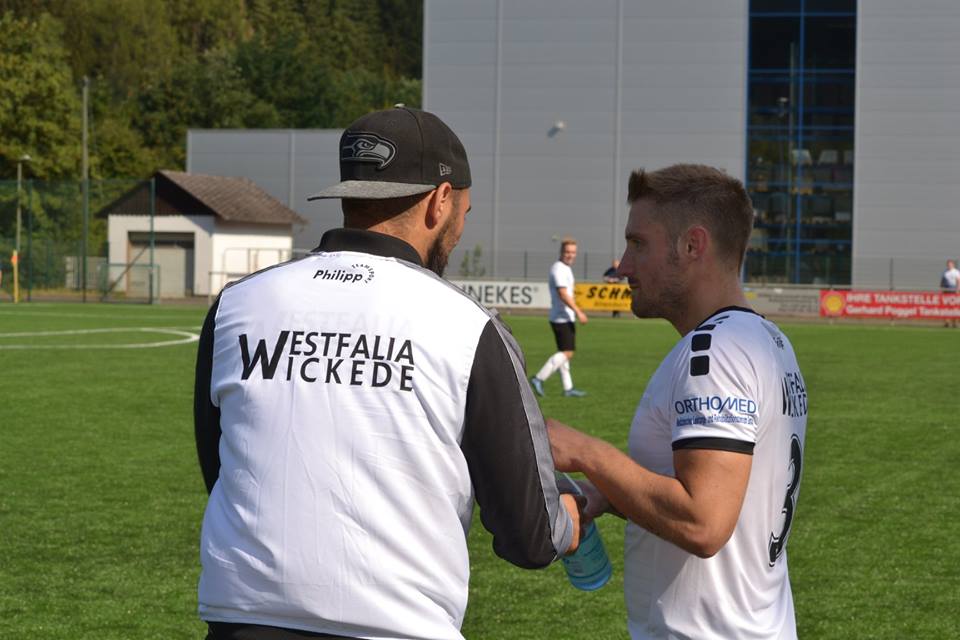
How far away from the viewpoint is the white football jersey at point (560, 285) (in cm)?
A: 1880

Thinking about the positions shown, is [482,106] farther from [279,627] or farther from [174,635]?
[279,627]

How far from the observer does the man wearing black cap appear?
258 cm

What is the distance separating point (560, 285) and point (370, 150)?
1606cm

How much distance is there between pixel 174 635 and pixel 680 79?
157 ft

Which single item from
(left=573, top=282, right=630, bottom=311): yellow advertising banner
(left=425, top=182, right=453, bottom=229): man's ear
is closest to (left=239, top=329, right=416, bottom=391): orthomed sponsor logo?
(left=425, top=182, right=453, bottom=229): man's ear

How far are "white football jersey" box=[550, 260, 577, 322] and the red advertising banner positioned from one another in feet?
84.6

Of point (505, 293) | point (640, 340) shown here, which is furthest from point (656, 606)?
point (505, 293)

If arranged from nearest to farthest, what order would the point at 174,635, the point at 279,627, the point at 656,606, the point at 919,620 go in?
the point at 279,627 < the point at 656,606 < the point at 174,635 < the point at 919,620

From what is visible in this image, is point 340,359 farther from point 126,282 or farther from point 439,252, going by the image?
point 126,282

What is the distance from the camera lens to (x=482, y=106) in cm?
5394

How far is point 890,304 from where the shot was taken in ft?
A: 139

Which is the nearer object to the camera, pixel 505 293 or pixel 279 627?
pixel 279 627

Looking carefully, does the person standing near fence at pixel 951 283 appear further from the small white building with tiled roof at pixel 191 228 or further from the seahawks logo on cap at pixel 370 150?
the seahawks logo on cap at pixel 370 150

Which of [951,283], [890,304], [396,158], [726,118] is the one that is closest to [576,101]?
[726,118]
